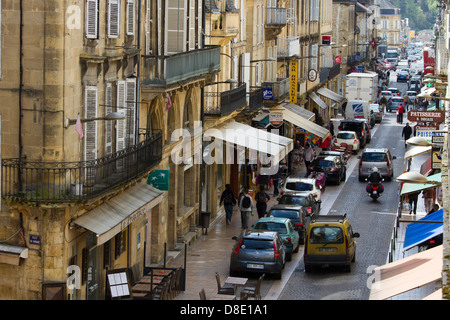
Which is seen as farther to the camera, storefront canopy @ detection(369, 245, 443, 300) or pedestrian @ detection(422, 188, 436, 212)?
pedestrian @ detection(422, 188, 436, 212)

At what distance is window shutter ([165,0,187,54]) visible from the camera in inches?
1193

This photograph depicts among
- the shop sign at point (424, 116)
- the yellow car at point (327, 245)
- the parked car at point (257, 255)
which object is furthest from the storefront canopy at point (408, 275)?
the shop sign at point (424, 116)

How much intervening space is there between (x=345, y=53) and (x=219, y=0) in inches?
2311

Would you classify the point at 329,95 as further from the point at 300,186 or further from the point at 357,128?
the point at 300,186

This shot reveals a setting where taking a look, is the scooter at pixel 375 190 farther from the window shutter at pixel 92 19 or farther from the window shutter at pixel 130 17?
the window shutter at pixel 92 19

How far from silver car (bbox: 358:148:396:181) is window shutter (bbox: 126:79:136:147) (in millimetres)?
24915

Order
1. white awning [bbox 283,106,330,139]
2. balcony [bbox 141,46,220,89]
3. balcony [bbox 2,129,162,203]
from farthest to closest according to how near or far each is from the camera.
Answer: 1. white awning [bbox 283,106,330,139]
2. balcony [bbox 141,46,220,89]
3. balcony [bbox 2,129,162,203]

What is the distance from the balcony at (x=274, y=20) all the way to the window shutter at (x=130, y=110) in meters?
25.1

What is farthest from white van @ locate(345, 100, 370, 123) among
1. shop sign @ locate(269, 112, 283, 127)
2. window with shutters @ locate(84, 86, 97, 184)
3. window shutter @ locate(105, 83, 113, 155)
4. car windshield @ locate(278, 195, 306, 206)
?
window with shutters @ locate(84, 86, 97, 184)

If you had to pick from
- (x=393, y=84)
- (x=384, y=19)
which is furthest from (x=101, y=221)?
(x=384, y=19)

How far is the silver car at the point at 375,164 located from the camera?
4994 cm

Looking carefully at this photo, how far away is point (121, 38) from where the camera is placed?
25.4 meters

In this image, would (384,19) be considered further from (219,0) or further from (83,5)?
(83,5)

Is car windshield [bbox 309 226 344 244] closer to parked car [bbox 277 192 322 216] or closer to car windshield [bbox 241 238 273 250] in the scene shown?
car windshield [bbox 241 238 273 250]
